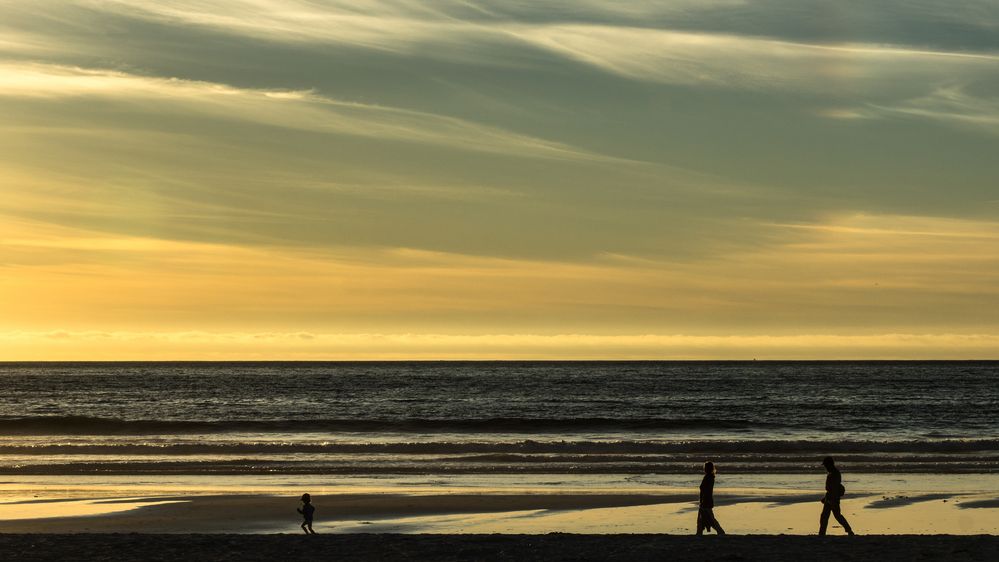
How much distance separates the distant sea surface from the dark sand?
56.9 ft

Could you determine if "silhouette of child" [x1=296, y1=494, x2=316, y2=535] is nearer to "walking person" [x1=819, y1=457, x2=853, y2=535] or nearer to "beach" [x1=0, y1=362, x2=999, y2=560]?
"beach" [x1=0, y1=362, x2=999, y2=560]

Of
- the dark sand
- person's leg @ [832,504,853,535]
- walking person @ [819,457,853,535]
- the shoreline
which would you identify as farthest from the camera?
the shoreline

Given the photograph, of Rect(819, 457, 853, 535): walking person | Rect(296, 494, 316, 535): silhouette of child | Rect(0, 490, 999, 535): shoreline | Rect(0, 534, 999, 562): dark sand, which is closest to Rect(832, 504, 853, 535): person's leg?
Rect(819, 457, 853, 535): walking person

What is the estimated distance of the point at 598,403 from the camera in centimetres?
10188

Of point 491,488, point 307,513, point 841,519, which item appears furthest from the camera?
point 491,488

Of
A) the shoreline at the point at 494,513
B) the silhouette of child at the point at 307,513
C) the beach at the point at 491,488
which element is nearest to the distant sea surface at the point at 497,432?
the beach at the point at 491,488

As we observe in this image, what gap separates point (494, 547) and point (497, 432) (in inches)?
1756

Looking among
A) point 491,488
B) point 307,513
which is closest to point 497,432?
point 491,488

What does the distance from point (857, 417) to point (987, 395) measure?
46142mm

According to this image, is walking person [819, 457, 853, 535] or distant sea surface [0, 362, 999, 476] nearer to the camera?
walking person [819, 457, 853, 535]

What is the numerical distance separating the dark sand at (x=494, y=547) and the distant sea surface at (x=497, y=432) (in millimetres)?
17341

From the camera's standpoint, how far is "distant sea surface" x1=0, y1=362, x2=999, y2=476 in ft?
136

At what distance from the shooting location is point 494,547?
20203mm

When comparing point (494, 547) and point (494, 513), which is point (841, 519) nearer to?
point (494, 547)
